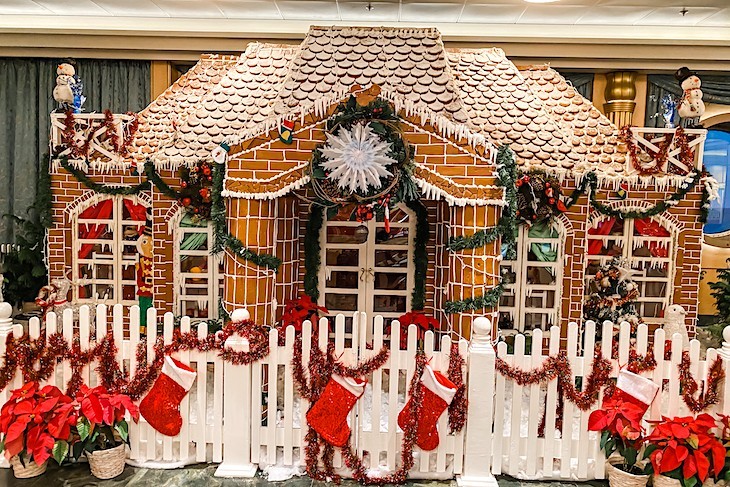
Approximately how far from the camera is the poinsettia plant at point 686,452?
339 centimetres

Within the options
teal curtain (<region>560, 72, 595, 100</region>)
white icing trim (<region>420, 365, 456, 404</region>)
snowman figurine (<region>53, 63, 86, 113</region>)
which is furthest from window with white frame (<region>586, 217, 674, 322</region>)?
snowman figurine (<region>53, 63, 86, 113</region>)

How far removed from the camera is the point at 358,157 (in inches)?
180

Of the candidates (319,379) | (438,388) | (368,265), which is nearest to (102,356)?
(319,379)

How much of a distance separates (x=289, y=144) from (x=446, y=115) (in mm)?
1376

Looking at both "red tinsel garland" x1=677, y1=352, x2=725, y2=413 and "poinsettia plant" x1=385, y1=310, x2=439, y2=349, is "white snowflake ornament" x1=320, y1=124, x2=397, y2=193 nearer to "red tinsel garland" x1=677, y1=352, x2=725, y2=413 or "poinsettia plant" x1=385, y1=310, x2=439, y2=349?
"poinsettia plant" x1=385, y1=310, x2=439, y2=349

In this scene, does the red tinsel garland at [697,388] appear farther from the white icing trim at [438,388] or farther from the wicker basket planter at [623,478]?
the white icing trim at [438,388]

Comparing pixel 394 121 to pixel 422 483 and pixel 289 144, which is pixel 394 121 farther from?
pixel 422 483

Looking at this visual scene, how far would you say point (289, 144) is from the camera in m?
4.73

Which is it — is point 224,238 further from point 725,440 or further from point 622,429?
point 725,440

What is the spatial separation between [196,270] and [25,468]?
301 cm

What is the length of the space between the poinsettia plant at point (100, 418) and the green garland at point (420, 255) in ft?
9.75

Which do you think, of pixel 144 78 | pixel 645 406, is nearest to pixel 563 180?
pixel 645 406

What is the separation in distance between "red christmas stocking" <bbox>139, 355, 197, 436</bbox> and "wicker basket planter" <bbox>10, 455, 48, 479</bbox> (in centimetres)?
70

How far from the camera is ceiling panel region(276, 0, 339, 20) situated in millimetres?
6770
